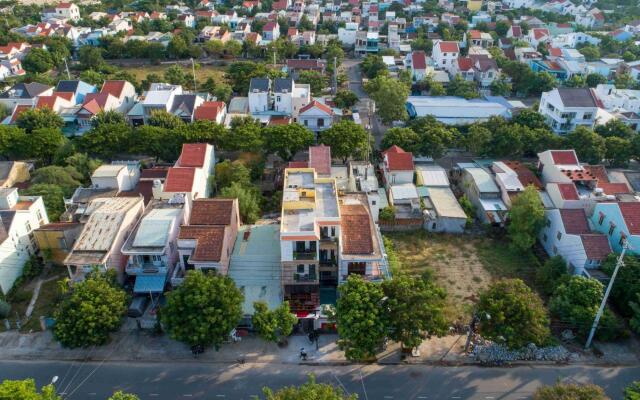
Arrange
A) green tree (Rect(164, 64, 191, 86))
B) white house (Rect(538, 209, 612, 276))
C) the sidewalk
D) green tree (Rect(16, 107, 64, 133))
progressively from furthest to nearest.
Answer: green tree (Rect(164, 64, 191, 86)) < green tree (Rect(16, 107, 64, 133)) < white house (Rect(538, 209, 612, 276)) < the sidewalk

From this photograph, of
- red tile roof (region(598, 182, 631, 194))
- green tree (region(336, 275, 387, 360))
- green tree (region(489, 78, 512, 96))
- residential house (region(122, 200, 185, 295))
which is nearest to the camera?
green tree (region(336, 275, 387, 360))

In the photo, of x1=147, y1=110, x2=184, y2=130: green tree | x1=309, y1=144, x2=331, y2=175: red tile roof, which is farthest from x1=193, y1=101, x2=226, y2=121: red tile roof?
x1=309, y1=144, x2=331, y2=175: red tile roof

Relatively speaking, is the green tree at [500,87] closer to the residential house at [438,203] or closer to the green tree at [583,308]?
the residential house at [438,203]

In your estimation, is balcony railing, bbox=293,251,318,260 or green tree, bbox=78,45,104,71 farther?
green tree, bbox=78,45,104,71

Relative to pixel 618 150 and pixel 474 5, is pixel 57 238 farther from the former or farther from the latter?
pixel 474 5

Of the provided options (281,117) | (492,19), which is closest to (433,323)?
(281,117)

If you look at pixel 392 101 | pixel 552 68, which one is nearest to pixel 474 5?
pixel 552 68

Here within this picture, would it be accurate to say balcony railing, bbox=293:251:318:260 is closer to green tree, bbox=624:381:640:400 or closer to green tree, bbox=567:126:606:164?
green tree, bbox=624:381:640:400

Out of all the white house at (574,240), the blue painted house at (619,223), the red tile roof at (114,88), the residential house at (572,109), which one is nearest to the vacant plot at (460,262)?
the white house at (574,240)
